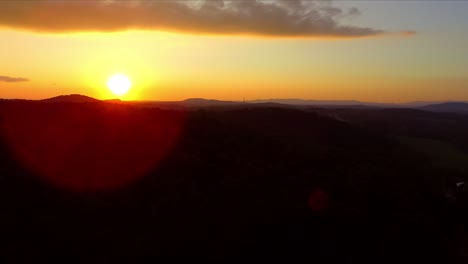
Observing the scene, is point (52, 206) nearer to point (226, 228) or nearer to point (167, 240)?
point (167, 240)

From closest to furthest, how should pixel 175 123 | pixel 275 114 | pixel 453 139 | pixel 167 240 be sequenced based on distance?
pixel 167 240, pixel 175 123, pixel 275 114, pixel 453 139

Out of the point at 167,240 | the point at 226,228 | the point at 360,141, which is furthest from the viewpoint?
the point at 360,141

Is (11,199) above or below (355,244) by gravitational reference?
above

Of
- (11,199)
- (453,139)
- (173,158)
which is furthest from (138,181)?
(453,139)

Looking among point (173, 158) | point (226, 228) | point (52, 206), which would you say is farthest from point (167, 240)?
point (173, 158)

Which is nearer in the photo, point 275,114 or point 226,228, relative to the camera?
point 226,228

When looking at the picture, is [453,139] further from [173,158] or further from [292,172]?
[173,158]
